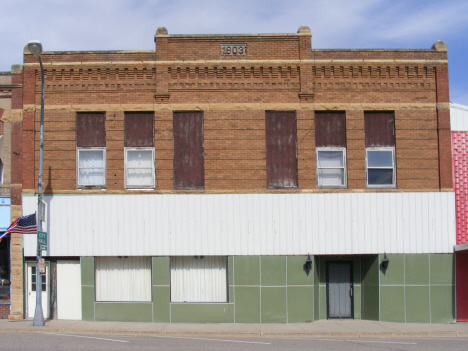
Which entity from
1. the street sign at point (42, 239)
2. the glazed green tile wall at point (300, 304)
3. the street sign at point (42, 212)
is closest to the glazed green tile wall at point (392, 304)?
the glazed green tile wall at point (300, 304)

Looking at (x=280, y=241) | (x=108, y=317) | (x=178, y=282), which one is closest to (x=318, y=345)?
(x=280, y=241)

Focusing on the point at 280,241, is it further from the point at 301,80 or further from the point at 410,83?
the point at 410,83

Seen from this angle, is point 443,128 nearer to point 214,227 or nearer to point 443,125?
point 443,125

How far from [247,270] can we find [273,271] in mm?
834

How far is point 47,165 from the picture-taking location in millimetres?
18109

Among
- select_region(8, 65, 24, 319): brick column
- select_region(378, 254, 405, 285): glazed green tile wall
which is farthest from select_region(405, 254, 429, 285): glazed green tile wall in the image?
select_region(8, 65, 24, 319): brick column

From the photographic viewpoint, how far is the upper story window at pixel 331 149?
18297mm

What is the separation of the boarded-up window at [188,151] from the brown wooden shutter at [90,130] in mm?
2418

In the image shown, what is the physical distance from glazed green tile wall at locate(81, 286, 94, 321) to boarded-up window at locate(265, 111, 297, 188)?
6715 millimetres

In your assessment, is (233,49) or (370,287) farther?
(233,49)

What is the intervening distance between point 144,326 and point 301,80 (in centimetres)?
932

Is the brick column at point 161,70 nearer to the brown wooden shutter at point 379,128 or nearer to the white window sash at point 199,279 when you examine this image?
the white window sash at point 199,279

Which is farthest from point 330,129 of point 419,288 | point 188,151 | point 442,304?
point 442,304

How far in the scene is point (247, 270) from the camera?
58.0 ft
